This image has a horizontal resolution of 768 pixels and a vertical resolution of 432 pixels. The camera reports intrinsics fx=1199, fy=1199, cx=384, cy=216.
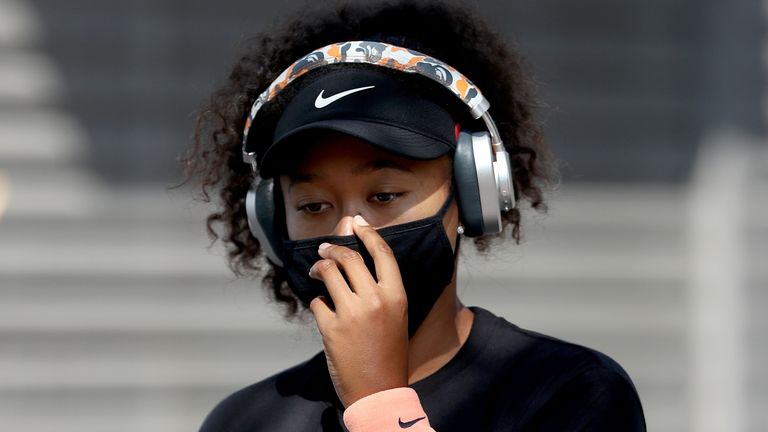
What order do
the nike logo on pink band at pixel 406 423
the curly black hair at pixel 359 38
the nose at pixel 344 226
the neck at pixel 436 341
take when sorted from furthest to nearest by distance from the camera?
the curly black hair at pixel 359 38, the neck at pixel 436 341, the nose at pixel 344 226, the nike logo on pink band at pixel 406 423

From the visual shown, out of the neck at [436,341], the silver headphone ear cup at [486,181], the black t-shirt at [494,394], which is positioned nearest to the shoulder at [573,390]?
the black t-shirt at [494,394]

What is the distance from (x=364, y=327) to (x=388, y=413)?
15 cm

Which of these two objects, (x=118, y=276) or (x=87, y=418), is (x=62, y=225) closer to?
(x=118, y=276)

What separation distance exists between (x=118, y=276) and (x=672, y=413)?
2.70 m

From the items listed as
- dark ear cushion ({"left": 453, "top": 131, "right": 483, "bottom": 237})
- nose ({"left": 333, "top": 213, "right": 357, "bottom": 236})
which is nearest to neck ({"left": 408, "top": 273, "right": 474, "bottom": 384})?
dark ear cushion ({"left": 453, "top": 131, "right": 483, "bottom": 237})

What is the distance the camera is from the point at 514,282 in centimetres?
571

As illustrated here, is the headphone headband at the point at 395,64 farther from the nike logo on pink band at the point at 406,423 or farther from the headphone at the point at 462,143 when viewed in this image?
the nike logo on pink band at the point at 406,423

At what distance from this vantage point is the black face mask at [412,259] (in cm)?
221

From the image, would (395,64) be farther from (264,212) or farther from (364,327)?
(364,327)

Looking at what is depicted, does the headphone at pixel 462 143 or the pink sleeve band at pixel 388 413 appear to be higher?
the headphone at pixel 462 143

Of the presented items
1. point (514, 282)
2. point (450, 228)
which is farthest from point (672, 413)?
point (450, 228)

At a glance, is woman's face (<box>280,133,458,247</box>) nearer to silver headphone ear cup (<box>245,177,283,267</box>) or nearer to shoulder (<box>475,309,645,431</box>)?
silver headphone ear cup (<box>245,177,283,267</box>)

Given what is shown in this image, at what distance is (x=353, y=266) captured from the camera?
Answer: 81.5 inches

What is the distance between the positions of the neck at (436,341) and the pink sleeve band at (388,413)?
30 cm
